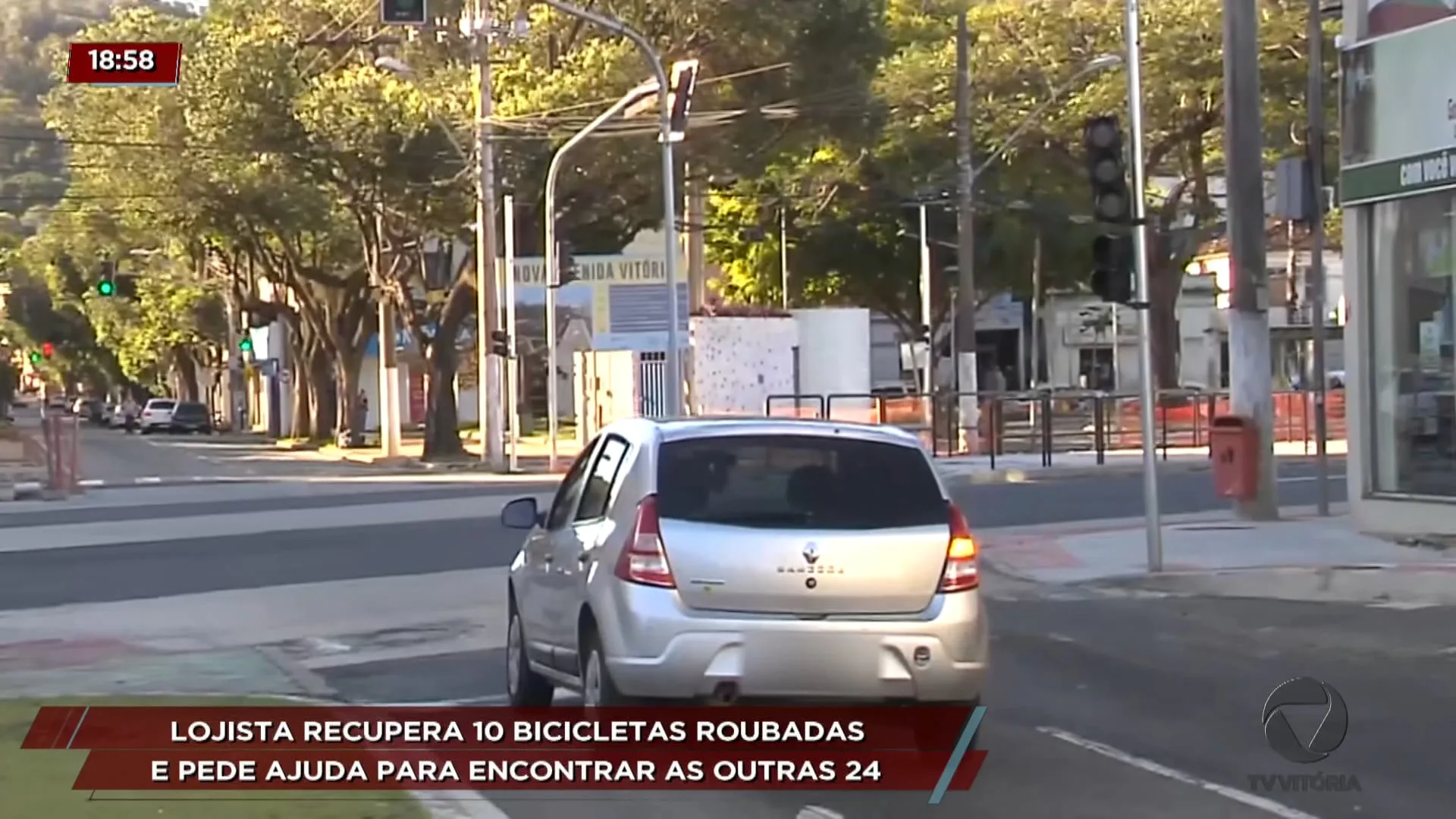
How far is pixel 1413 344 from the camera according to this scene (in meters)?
20.9

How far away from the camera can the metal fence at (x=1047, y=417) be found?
37406 mm

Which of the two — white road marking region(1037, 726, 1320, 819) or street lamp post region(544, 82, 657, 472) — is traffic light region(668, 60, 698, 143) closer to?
street lamp post region(544, 82, 657, 472)

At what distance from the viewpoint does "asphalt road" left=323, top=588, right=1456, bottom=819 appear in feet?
29.5

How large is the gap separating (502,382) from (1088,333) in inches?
1596

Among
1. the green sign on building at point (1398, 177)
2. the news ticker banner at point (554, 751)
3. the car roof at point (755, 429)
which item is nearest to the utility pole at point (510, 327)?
the green sign on building at point (1398, 177)

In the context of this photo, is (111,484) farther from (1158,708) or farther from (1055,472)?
(1158,708)

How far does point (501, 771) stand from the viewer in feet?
31.9

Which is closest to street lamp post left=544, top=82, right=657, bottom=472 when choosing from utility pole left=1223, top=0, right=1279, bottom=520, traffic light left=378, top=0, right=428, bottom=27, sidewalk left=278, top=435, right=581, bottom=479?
sidewalk left=278, top=435, right=581, bottom=479

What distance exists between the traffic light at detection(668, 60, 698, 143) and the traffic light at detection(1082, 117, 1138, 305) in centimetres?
1452

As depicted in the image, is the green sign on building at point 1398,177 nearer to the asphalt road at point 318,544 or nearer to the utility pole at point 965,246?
the asphalt road at point 318,544

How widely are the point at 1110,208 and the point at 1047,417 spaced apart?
19.7 meters

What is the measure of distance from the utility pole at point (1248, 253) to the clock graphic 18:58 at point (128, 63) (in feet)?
68.7

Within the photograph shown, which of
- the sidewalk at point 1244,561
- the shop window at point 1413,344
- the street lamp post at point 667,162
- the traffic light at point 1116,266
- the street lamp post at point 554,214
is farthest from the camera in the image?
the street lamp post at point 554,214

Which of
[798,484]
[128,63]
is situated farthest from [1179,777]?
[128,63]
